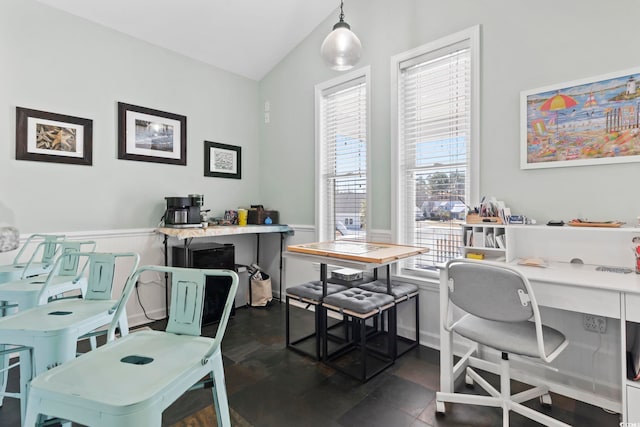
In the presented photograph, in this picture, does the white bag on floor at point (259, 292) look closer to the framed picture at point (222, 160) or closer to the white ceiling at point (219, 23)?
the framed picture at point (222, 160)

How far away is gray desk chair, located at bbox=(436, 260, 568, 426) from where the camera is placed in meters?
1.54

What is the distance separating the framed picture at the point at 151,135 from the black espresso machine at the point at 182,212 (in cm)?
51

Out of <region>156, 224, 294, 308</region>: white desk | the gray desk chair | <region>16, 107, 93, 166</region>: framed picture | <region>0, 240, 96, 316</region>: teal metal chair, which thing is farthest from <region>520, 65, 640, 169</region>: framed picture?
<region>16, 107, 93, 166</region>: framed picture

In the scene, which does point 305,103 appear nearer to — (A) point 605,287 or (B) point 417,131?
(B) point 417,131

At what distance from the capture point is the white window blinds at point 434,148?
8.55ft

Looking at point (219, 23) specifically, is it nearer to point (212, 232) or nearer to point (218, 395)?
point (212, 232)

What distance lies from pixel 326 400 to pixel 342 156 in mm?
2358

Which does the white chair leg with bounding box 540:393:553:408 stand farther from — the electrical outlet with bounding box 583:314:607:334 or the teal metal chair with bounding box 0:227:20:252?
the teal metal chair with bounding box 0:227:20:252

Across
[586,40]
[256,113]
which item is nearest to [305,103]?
[256,113]

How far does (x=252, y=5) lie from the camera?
3.19 metres

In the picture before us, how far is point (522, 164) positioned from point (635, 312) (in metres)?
1.14

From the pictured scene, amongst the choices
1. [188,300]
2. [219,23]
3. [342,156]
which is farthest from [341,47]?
[188,300]

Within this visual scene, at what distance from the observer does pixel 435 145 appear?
2758mm

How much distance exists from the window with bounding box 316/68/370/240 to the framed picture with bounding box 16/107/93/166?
226cm
